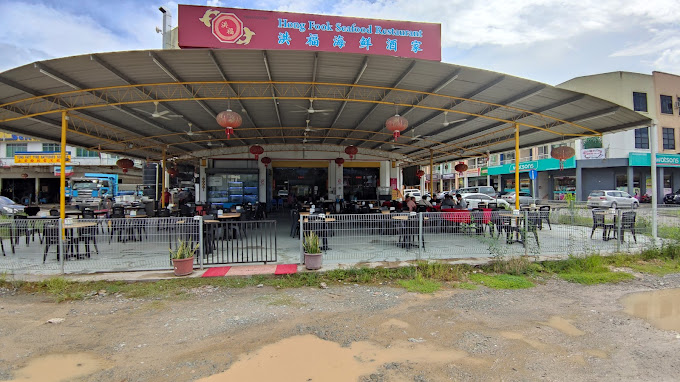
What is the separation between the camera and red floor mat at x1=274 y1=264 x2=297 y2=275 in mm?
5875

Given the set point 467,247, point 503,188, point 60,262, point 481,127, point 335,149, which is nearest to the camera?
point 60,262

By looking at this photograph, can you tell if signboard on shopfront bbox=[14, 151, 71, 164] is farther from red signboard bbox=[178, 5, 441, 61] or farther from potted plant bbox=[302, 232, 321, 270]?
potted plant bbox=[302, 232, 321, 270]

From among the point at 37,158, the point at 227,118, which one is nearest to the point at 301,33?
the point at 227,118

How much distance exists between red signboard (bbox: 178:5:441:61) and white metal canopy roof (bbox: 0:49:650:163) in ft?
0.77

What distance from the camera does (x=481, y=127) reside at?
40.7 feet

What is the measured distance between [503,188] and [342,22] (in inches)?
1477

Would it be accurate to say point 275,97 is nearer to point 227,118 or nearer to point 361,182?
point 227,118

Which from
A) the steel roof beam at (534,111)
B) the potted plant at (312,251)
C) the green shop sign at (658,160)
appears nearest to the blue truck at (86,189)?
the potted plant at (312,251)

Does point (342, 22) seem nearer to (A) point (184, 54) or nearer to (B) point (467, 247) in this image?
(A) point (184, 54)

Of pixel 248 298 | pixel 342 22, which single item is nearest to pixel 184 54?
pixel 342 22

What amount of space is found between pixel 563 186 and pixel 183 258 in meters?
35.2

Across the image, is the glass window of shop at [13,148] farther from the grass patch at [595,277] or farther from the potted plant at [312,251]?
the grass patch at [595,277]

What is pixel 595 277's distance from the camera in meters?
5.97

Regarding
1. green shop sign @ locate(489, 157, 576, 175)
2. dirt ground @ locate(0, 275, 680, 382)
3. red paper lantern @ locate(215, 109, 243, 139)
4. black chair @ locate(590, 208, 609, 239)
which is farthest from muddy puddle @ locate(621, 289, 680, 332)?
green shop sign @ locate(489, 157, 576, 175)
